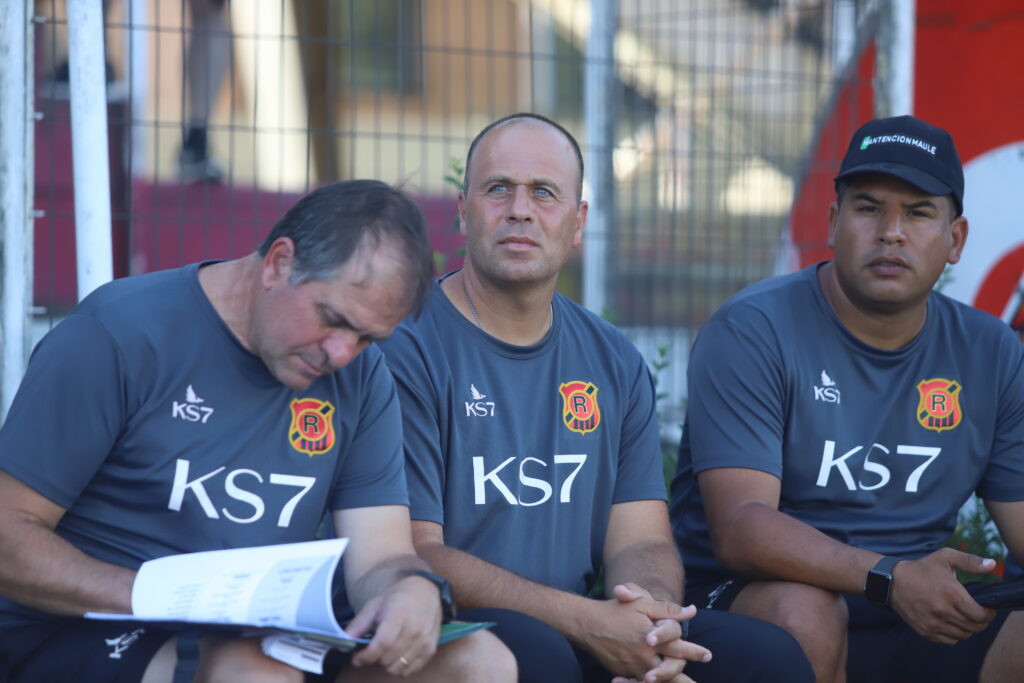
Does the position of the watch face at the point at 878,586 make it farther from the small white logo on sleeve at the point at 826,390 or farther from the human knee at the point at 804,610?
the small white logo on sleeve at the point at 826,390

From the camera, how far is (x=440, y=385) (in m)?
3.48

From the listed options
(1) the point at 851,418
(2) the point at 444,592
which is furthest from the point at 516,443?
(1) the point at 851,418

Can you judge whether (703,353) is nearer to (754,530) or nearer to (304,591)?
(754,530)

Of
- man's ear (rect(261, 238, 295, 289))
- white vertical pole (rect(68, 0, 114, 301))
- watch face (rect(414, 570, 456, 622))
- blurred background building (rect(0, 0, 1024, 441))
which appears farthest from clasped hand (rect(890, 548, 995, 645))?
white vertical pole (rect(68, 0, 114, 301))

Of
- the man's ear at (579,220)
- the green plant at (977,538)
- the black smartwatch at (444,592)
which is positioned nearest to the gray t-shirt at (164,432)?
the black smartwatch at (444,592)

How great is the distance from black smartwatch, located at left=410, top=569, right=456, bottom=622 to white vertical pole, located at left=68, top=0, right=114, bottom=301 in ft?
5.35

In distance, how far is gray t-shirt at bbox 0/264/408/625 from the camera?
2713mm

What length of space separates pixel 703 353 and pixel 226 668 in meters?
1.89

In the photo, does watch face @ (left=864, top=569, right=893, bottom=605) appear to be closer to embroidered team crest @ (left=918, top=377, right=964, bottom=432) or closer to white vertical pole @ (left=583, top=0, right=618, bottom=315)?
embroidered team crest @ (left=918, top=377, right=964, bottom=432)

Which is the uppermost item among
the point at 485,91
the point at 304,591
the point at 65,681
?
the point at 485,91

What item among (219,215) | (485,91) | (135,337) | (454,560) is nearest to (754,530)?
(454,560)

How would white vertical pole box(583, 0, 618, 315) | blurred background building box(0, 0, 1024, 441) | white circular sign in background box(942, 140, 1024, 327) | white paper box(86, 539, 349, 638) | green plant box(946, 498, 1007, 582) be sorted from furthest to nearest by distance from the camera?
1. white circular sign in background box(942, 140, 1024, 327)
2. white vertical pole box(583, 0, 618, 315)
3. blurred background building box(0, 0, 1024, 441)
4. green plant box(946, 498, 1007, 582)
5. white paper box(86, 539, 349, 638)

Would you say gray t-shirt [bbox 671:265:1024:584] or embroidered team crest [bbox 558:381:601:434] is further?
gray t-shirt [bbox 671:265:1024:584]

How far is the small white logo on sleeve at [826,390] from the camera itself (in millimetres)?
3888
